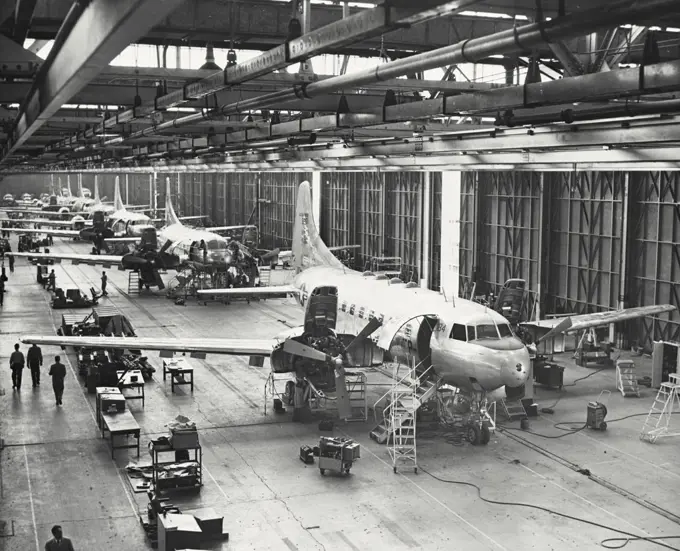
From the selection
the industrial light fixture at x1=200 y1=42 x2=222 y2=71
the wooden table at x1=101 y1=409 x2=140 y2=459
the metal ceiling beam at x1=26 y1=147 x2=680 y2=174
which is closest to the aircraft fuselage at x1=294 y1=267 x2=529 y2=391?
the wooden table at x1=101 y1=409 x2=140 y2=459

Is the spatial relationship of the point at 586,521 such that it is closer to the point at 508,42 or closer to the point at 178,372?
the point at 508,42

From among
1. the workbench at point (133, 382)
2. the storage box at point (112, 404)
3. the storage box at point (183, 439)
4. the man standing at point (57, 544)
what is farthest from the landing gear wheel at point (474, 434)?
the man standing at point (57, 544)

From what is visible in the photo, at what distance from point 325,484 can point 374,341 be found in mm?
7296

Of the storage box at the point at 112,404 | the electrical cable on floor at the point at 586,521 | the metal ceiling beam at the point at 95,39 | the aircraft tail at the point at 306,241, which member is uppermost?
the metal ceiling beam at the point at 95,39

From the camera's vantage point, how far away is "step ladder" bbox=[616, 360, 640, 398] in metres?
31.8

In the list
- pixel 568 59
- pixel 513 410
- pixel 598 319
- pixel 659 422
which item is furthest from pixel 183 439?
pixel 598 319

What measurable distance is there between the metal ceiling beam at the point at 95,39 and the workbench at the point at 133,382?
19.1 metres

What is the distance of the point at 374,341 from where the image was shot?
28.2 meters

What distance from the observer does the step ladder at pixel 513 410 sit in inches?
1114

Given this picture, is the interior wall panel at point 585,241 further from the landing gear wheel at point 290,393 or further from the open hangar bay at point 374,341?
the landing gear wheel at point 290,393

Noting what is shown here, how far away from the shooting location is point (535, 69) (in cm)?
1697

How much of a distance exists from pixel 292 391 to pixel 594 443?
34.0 ft

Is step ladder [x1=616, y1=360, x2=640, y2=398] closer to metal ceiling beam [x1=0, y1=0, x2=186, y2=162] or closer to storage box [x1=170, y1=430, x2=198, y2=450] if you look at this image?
storage box [x1=170, y1=430, x2=198, y2=450]

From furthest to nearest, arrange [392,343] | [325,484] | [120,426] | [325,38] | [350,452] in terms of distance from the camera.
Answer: [392,343] → [120,426] → [350,452] → [325,484] → [325,38]
